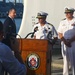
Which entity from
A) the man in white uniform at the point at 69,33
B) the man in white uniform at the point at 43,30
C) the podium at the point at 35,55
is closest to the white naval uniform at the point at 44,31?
the man in white uniform at the point at 43,30

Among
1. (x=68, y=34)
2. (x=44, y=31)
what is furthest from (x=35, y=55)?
(x=68, y=34)

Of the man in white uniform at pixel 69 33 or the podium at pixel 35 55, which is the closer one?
the podium at pixel 35 55

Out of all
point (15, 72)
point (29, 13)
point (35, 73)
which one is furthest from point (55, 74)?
point (15, 72)

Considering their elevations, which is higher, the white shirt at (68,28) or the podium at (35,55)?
the white shirt at (68,28)

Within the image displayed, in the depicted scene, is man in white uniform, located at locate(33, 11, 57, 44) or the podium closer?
the podium

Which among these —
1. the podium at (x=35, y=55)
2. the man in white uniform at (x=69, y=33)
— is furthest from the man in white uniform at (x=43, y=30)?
the podium at (x=35, y=55)

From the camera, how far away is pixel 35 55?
19.1 feet

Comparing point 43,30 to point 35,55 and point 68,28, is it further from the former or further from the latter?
point 35,55

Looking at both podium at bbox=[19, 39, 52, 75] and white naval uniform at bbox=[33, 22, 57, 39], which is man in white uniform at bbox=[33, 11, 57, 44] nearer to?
white naval uniform at bbox=[33, 22, 57, 39]

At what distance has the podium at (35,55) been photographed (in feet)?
18.9

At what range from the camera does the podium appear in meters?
5.77

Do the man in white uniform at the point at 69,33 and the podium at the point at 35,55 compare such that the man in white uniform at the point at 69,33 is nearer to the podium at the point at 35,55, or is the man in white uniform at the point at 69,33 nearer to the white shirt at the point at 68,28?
the white shirt at the point at 68,28

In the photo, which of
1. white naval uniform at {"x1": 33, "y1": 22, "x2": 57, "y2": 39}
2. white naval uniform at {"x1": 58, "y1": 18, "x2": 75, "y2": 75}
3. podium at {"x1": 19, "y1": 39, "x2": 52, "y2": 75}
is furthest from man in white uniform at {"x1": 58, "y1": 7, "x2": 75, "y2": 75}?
podium at {"x1": 19, "y1": 39, "x2": 52, "y2": 75}

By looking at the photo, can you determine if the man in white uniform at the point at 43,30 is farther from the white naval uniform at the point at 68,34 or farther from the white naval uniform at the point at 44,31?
the white naval uniform at the point at 68,34
